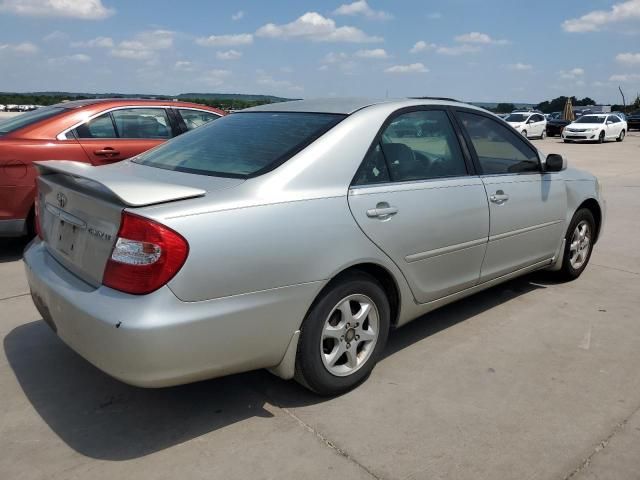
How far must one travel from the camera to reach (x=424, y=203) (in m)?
3.22

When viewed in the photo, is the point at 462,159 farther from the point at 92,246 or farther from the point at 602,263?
the point at 602,263

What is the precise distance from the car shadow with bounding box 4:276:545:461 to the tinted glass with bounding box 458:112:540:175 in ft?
4.72

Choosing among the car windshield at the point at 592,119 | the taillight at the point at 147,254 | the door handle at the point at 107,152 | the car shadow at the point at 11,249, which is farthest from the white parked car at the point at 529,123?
the taillight at the point at 147,254

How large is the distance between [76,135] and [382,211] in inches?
151

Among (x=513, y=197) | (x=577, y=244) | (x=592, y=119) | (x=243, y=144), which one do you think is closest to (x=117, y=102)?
(x=243, y=144)

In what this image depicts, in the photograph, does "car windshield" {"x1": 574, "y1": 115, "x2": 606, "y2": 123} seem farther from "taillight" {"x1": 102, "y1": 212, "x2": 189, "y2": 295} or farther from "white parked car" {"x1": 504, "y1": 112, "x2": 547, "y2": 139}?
"taillight" {"x1": 102, "y1": 212, "x2": 189, "y2": 295}

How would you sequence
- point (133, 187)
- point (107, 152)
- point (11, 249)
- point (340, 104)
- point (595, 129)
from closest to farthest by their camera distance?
point (133, 187) < point (340, 104) < point (107, 152) < point (11, 249) < point (595, 129)

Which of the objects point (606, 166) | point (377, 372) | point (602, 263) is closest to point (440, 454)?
point (377, 372)

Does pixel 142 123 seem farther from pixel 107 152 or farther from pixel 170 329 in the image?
pixel 170 329

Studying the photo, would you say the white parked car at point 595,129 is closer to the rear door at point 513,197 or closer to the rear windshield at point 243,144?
the rear door at point 513,197

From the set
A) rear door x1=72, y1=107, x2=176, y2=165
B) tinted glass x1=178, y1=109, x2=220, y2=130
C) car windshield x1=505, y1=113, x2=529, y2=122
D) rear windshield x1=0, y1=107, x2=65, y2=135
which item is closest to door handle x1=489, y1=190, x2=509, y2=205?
rear door x1=72, y1=107, x2=176, y2=165

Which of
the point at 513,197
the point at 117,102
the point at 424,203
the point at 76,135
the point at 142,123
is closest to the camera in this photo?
the point at 424,203

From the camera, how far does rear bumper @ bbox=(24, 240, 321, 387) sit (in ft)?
7.50

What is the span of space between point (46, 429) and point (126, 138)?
12.7 ft
